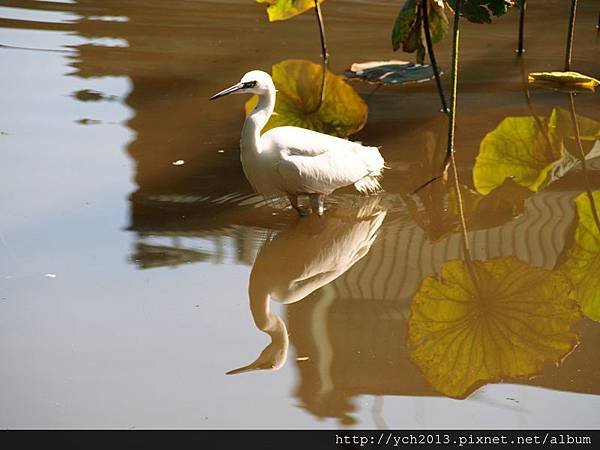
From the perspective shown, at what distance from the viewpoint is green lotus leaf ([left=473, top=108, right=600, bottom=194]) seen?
4551mm

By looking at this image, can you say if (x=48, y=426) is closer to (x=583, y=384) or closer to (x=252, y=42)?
(x=583, y=384)

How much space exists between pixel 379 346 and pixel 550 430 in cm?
65

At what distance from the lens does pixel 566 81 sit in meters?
5.70

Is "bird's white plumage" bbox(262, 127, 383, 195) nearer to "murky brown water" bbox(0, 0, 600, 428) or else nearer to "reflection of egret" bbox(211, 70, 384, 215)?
"reflection of egret" bbox(211, 70, 384, 215)

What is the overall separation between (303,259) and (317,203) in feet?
1.21

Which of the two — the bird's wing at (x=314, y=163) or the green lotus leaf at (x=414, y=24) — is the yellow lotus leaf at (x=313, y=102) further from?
the bird's wing at (x=314, y=163)

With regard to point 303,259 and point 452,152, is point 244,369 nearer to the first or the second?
point 303,259

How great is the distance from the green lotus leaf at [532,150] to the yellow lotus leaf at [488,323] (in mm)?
818

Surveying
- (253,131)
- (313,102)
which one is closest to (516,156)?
(313,102)

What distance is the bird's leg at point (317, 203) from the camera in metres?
4.14

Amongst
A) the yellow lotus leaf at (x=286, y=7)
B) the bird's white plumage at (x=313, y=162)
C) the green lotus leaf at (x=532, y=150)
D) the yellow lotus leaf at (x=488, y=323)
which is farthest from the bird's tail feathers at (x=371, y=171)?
the yellow lotus leaf at (x=286, y=7)

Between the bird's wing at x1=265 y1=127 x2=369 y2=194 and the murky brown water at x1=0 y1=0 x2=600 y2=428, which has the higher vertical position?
the bird's wing at x1=265 y1=127 x2=369 y2=194

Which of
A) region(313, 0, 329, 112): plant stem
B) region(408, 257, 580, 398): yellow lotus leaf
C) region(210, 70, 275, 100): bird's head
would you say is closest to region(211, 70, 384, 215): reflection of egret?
region(210, 70, 275, 100): bird's head
